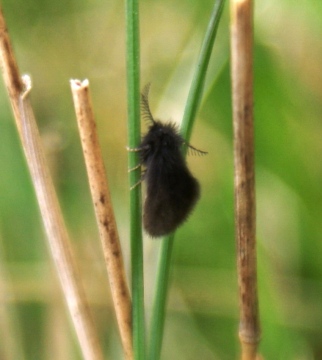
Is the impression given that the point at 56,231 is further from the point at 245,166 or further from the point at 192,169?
the point at 192,169

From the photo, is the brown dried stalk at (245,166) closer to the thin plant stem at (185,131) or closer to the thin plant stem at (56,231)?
the thin plant stem at (185,131)

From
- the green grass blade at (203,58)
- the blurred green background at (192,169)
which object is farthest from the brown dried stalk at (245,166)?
the blurred green background at (192,169)

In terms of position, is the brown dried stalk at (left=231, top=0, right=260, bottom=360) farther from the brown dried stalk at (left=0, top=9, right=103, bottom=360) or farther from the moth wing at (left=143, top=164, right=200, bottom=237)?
the brown dried stalk at (left=0, top=9, right=103, bottom=360)

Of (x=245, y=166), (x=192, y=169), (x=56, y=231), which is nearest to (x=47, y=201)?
(x=56, y=231)

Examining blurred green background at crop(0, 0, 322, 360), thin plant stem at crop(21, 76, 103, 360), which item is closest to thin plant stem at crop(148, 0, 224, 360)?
thin plant stem at crop(21, 76, 103, 360)

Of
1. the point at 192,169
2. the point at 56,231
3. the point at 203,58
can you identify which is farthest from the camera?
the point at 192,169

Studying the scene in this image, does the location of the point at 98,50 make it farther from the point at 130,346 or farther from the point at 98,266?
the point at 130,346

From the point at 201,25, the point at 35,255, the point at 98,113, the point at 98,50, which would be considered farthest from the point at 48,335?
the point at 201,25
